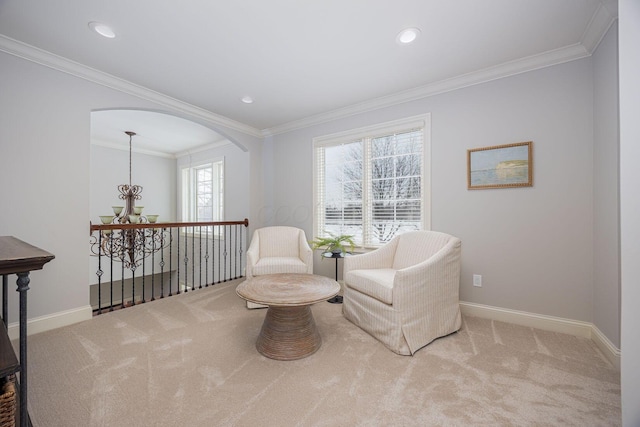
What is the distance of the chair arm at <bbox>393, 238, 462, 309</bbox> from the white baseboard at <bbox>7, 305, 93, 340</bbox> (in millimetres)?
2921

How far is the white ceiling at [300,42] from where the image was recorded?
73.0 inches

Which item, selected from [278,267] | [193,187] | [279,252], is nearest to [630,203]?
[278,267]

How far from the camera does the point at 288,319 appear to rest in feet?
6.58

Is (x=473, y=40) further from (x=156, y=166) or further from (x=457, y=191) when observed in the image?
(x=156, y=166)

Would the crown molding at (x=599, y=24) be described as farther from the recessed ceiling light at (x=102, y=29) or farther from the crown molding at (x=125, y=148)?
the crown molding at (x=125, y=148)

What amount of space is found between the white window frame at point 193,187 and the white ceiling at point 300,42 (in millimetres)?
2456

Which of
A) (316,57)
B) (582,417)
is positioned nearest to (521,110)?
(316,57)

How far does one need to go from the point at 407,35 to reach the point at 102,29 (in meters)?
2.37

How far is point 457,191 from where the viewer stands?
280cm

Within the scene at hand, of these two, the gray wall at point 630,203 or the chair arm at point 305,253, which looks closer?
the gray wall at point 630,203

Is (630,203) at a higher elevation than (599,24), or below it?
below

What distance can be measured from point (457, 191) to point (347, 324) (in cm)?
177

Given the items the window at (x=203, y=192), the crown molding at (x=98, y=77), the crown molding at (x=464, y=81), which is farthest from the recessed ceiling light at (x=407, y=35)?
the window at (x=203, y=192)

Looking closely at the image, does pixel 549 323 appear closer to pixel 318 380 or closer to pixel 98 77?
pixel 318 380
